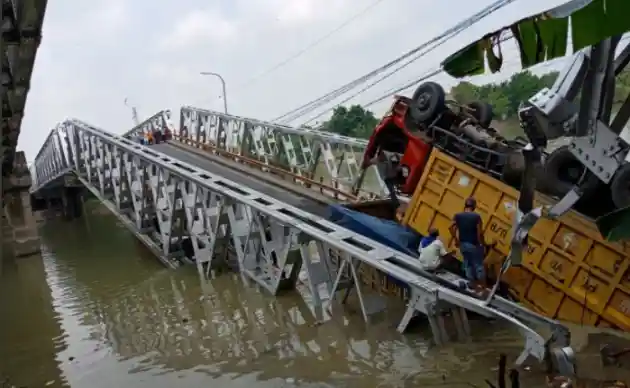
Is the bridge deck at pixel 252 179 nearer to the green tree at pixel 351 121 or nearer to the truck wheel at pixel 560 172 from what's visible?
the truck wheel at pixel 560 172

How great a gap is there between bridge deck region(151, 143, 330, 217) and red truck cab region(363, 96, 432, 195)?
79.3 inches

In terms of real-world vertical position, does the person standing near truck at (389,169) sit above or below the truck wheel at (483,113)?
below

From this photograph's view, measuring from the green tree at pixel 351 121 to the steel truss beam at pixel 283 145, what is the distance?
1300cm

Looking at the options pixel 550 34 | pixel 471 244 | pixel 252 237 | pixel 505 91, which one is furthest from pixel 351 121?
pixel 550 34

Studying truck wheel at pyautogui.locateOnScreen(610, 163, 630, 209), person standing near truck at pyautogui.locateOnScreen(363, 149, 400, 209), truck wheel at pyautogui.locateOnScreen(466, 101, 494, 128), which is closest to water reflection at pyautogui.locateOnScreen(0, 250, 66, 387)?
person standing near truck at pyautogui.locateOnScreen(363, 149, 400, 209)

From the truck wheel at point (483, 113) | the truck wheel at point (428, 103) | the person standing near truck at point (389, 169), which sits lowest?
the person standing near truck at point (389, 169)

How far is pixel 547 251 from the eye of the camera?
27.6 ft

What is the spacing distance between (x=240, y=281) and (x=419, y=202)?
14.9 ft

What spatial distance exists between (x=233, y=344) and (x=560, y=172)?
486 centimetres

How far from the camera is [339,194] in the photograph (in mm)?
15578

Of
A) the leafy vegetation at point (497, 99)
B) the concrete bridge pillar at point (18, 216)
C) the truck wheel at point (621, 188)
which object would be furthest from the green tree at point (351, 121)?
the truck wheel at point (621, 188)

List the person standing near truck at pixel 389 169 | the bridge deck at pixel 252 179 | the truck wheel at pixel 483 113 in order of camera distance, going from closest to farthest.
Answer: the truck wheel at pixel 483 113, the person standing near truck at pixel 389 169, the bridge deck at pixel 252 179

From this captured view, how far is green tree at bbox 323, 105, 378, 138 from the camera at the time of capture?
37.6 meters

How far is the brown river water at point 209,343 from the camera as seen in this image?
750cm
